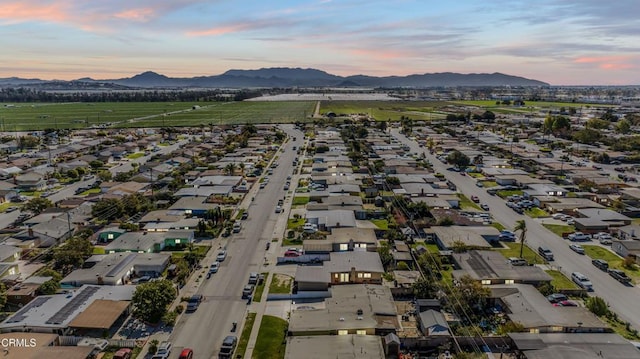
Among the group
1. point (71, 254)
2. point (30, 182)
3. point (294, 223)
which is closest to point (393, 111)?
point (294, 223)

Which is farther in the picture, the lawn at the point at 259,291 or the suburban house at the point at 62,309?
the lawn at the point at 259,291

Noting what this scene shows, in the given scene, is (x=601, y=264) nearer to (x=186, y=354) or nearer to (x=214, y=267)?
(x=214, y=267)

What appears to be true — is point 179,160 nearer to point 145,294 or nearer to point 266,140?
point 266,140

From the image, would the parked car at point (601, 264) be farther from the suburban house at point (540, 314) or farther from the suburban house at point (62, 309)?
the suburban house at point (62, 309)

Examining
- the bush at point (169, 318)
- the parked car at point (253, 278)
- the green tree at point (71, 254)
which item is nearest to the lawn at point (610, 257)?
the parked car at point (253, 278)

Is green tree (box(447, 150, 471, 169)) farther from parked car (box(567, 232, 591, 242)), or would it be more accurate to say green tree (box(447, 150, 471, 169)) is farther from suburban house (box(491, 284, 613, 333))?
suburban house (box(491, 284, 613, 333))

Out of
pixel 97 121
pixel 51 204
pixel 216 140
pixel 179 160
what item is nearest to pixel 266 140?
pixel 216 140
